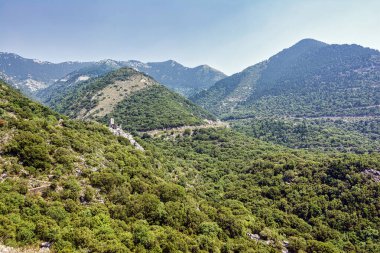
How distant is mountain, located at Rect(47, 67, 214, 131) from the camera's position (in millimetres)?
137375

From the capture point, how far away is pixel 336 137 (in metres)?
154

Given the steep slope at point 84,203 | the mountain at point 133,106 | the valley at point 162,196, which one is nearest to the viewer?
the steep slope at point 84,203

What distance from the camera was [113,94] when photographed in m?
177

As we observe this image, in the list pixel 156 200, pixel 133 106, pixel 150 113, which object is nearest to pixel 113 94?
pixel 133 106

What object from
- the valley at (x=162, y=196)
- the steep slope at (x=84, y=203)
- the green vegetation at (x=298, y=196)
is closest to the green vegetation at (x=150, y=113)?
the valley at (x=162, y=196)

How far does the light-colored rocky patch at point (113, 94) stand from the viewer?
15441 cm

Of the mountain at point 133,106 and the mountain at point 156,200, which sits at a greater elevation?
the mountain at point 133,106

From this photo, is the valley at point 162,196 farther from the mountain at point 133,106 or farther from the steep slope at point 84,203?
the mountain at point 133,106

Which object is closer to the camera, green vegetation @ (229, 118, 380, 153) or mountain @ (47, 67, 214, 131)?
mountain @ (47, 67, 214, 131)

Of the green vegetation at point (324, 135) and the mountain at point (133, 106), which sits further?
the green vegetation at point (324, 135)

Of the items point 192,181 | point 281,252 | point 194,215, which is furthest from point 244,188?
point 194,215

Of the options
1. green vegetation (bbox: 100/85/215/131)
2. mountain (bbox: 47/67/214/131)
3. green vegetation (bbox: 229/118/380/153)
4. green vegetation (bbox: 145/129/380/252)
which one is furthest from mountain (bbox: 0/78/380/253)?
green vegetation (bbox: 229/118/380/153)

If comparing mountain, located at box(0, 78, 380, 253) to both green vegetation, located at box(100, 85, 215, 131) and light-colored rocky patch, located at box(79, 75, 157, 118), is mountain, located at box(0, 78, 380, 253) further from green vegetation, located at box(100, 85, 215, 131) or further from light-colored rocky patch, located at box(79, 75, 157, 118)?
light-colored rocky patch, located at box(79, 75, 157, 118)

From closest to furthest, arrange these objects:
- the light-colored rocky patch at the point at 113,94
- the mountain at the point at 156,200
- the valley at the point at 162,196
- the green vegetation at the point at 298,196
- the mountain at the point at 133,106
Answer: the mountain at the point at 156,200, the valley at the point at 162,196, the green vegetation at the point at 298,196, the mountain at the point at 133,106, the light-colored rocky patch at the point at 113,94
